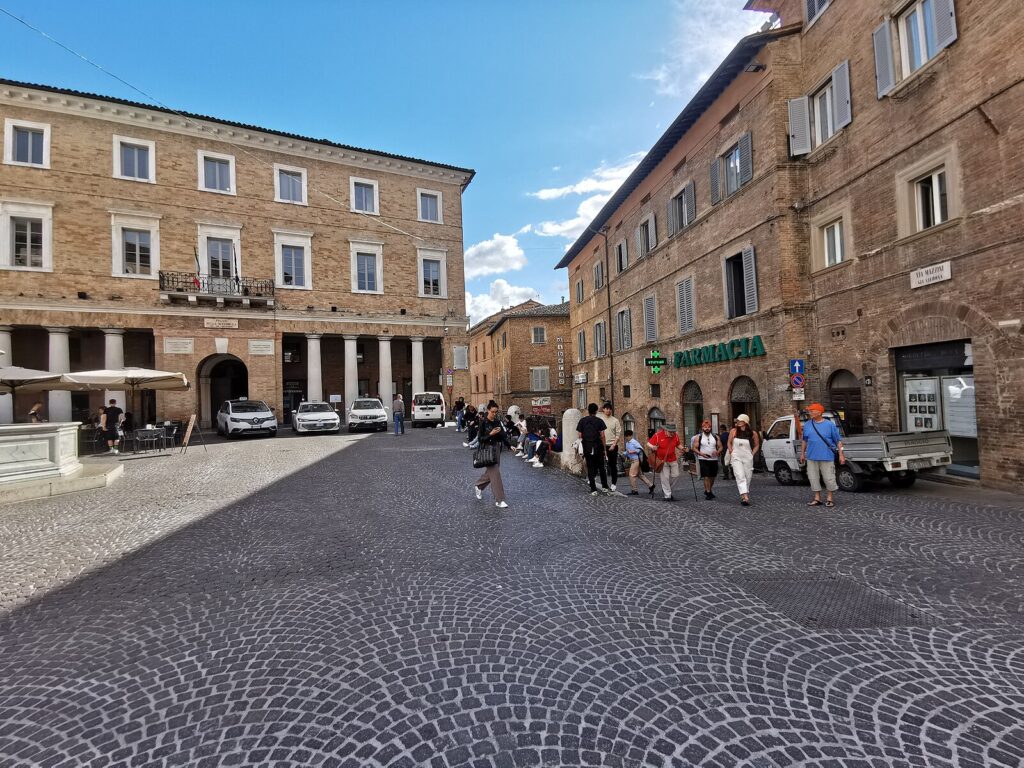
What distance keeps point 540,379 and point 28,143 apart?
105ft

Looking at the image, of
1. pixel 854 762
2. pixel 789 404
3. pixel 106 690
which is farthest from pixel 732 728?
pixel 789 404

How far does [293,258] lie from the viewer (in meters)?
26.3

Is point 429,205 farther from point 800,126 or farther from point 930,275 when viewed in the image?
point 930,275

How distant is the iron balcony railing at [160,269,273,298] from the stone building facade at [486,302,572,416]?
1962cm

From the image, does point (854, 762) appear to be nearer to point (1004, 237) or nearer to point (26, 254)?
point (1004, 237)

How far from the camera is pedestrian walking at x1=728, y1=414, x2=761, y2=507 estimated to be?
8.04 meters

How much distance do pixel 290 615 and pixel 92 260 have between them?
2650 centimetres

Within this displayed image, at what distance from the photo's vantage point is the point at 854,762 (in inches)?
88.2

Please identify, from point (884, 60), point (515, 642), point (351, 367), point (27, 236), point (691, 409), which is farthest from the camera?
point (351, 367)

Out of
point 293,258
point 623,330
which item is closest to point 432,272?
point 293,258

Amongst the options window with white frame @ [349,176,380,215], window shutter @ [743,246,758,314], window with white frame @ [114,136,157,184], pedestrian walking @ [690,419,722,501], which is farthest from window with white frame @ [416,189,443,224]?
pedestrian walking @ [690,419,722,501]

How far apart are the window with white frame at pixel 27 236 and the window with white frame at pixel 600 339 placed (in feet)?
84.2

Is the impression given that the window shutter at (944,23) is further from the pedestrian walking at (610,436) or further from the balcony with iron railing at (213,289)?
the balcony with iron railing at (213,289)

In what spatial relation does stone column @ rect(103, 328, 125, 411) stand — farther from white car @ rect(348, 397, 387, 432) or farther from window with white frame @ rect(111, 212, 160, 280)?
white car @ rect(348, 397, 387, 432)
